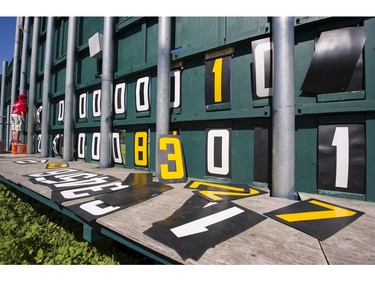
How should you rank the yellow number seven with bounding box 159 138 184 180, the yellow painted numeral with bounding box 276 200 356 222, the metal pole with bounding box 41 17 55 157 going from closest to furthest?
1. the yellow painted numeral with bounding box 276 200 356 222
2. the yellow number seven with bounding box 159 138 184 180
3. the metal pole with bounding box 41 17 55 157

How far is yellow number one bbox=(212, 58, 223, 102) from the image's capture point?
3.04 metres

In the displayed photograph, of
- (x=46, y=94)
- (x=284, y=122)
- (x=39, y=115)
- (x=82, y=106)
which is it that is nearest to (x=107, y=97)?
(x=82, y=106)

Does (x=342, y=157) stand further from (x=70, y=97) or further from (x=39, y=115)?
(x=39, y=115)

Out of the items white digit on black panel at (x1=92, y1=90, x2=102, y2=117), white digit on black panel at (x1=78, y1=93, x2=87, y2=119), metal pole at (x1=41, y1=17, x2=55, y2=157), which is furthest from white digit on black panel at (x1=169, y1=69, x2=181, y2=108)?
A: metal pole at (x1=41, y1=17, x2=55, y2=157)

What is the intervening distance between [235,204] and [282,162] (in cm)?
83

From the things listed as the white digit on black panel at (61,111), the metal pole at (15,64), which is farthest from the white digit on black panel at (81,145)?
the metal pole at (15,64)

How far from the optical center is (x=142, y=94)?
403cm

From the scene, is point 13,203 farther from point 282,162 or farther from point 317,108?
point 317,108

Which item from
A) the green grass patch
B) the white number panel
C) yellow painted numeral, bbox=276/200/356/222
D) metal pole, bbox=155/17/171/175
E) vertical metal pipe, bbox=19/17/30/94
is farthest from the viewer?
vertical metal pipe, bbox=19/17/30/94

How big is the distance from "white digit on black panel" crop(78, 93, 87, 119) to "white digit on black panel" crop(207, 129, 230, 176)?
4.25 m

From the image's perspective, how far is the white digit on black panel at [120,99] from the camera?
439 centimetres

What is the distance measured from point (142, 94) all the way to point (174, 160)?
73.2 inches

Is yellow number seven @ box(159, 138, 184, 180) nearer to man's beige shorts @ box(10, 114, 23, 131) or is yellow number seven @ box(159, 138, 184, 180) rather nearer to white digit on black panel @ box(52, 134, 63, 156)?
white digit on black panel @ box(52, 134, 63, 156)

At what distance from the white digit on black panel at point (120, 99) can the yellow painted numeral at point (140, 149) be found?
805 mm
